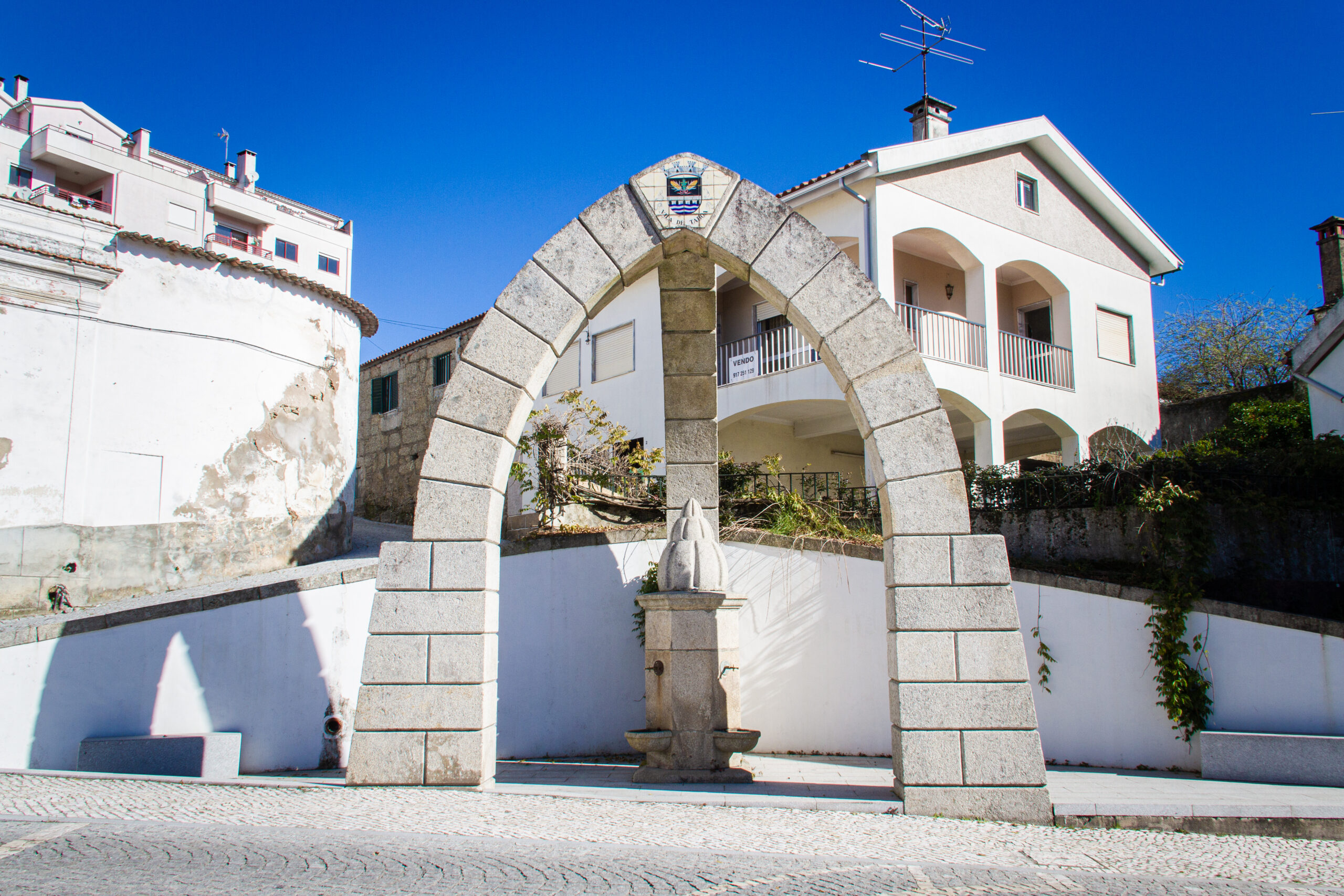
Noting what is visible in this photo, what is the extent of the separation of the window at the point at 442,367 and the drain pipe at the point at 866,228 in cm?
978

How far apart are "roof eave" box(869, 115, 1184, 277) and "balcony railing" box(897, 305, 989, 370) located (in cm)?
224

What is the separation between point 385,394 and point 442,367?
2.62 metres

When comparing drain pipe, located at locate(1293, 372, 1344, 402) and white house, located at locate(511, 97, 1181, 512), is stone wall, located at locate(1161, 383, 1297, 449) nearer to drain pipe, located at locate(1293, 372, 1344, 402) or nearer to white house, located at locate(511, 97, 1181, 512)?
white house, located at locate(511, 97, 1181, 512)

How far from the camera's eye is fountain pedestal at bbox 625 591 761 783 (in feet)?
22.6

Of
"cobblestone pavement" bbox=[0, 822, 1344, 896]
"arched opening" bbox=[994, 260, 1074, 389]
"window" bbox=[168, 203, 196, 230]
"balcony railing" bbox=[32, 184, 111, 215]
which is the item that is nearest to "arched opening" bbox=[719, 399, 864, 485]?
"arched opening" bbox=[994, 260, 1074, 389]

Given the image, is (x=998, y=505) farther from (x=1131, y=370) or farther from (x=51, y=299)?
(x=51, y=299)

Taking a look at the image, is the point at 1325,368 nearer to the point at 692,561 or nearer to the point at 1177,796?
the point at 1177,796

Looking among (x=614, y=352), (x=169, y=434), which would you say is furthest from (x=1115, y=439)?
(x=169, y=434)

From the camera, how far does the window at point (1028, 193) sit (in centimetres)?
1587

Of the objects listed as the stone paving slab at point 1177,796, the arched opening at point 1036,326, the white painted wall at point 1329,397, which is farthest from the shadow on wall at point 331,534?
the white painted wall at point 1329,397

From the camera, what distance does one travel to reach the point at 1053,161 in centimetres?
1625

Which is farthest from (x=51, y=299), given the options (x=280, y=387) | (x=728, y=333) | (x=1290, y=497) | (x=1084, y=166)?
(x=1084, y=166)

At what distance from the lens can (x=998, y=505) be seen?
10484 mm

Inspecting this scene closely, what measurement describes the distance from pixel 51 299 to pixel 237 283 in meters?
2.32
